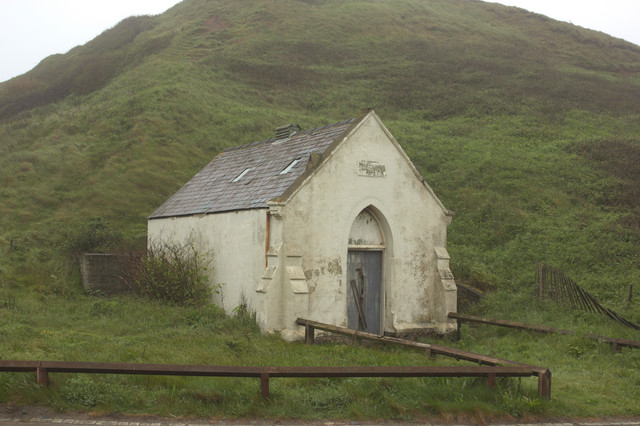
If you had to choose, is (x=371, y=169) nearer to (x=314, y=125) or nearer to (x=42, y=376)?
(x=42, y=376)

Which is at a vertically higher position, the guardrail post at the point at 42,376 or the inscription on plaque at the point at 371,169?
A: the inscription on plaque at the point at 371,169

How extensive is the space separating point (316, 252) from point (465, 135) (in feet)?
86.3

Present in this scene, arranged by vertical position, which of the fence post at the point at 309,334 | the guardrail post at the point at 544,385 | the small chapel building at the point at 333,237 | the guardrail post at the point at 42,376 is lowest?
the fence post at the point at 309,334

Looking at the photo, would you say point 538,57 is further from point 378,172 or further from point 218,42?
point 378,172

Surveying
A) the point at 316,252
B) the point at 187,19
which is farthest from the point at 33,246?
the point at 187,19

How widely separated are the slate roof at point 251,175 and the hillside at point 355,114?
467 centimetres

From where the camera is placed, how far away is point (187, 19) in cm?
6675

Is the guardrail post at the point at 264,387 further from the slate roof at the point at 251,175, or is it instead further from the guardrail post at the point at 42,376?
the slate roof at the point at 251,175

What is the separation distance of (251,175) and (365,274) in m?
4.46

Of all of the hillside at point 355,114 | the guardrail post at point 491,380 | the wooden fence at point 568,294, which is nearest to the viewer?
the guardrail post at point 491,380

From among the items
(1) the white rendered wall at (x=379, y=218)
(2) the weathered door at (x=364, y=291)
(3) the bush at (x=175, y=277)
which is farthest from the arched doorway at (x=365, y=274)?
(3) the bush at (x=175, y=277)

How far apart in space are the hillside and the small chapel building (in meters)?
3.35

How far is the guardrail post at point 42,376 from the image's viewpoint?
24.0ft

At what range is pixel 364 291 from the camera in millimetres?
15281
